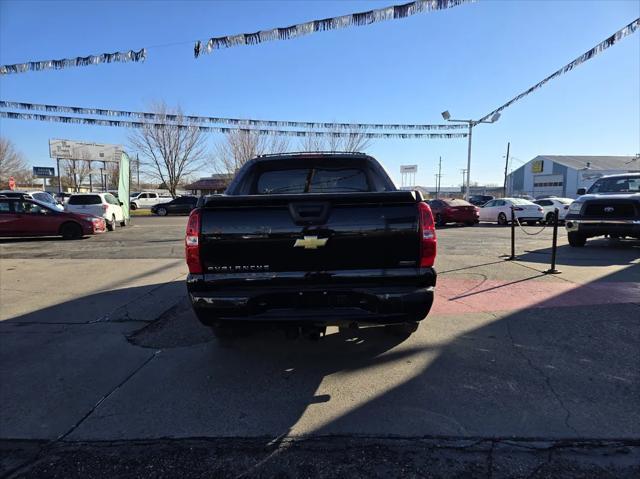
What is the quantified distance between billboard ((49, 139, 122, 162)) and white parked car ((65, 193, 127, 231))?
3046cm

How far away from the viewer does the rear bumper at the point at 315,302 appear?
3.17 metres

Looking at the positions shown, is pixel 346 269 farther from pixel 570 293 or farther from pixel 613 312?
pixel 570 293

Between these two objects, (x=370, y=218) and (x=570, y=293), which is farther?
(x=570, y=293)

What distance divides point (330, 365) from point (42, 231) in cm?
1440

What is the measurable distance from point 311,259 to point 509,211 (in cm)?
2122

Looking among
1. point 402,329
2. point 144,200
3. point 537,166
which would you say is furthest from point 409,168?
point 402,329

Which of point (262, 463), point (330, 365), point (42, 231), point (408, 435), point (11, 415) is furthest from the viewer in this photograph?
point (42, 231)

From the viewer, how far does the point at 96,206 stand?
1883cm

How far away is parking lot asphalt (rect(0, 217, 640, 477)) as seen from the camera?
2.56 m

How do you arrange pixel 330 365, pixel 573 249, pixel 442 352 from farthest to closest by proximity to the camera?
pixel 573 249, pixel 442 352, pixel 330 365

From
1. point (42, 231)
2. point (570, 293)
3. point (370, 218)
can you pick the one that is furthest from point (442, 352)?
point (42, 231)

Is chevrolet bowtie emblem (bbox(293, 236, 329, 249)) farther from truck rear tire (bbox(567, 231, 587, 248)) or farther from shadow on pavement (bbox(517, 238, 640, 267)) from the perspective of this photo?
truck rear tire (bbox(567, 231, 587, 248))

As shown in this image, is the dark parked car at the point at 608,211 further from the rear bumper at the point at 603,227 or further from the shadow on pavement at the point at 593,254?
the shadow on pavement at the point at 593,254

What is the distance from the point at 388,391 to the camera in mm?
3344
